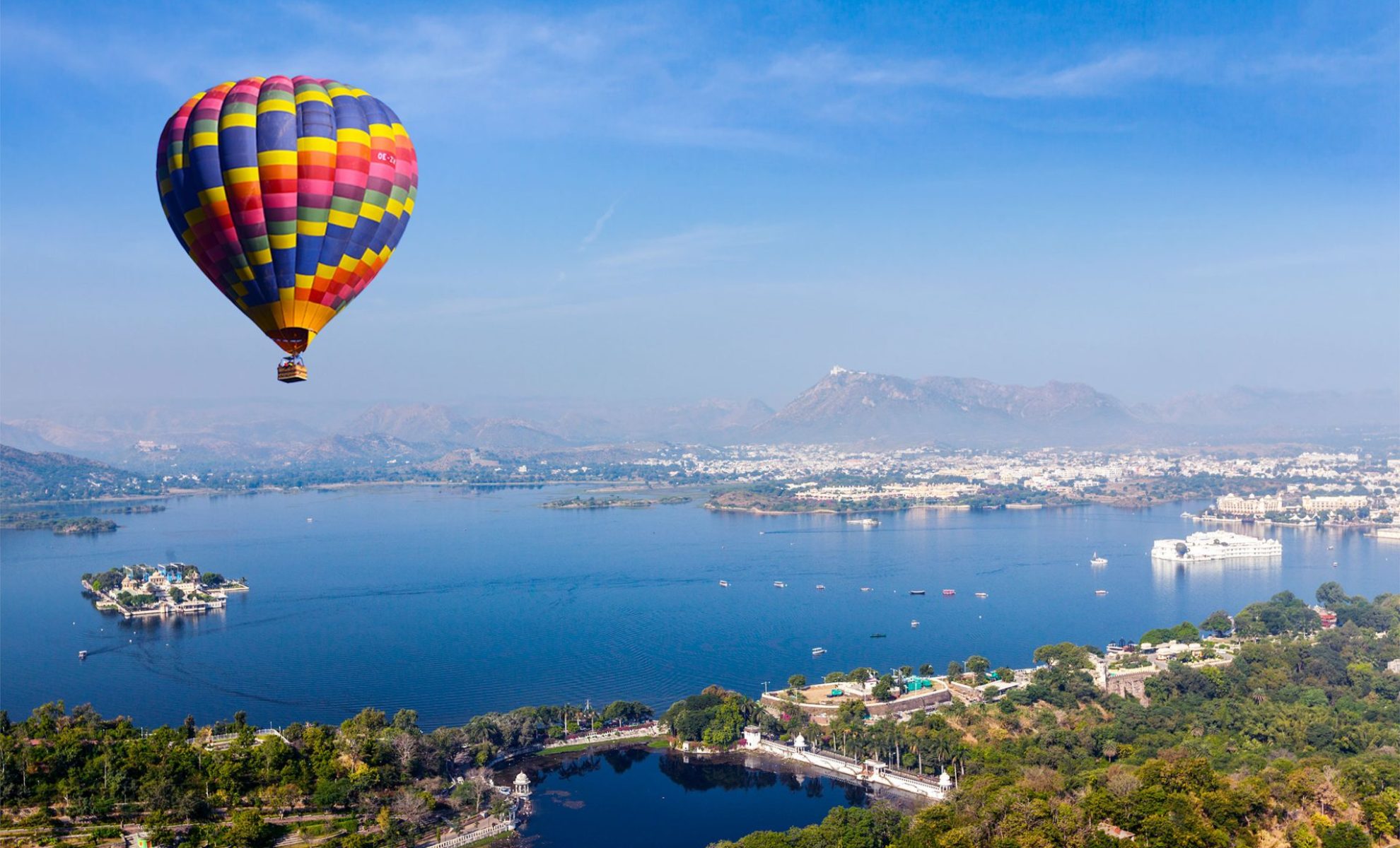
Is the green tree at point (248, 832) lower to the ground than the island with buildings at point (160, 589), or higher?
lower

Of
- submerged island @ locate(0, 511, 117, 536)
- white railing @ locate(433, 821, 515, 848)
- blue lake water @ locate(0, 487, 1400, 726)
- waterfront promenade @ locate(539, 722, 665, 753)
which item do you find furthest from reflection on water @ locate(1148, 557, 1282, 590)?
submerged island @ locate(0, 511, 117, 536)

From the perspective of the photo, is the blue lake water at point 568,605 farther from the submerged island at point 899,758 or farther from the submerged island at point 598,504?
the submerged island at point 598,504

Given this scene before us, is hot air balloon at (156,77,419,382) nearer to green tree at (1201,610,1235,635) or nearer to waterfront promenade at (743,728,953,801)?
waterfront promenade at (743,728,953,801)

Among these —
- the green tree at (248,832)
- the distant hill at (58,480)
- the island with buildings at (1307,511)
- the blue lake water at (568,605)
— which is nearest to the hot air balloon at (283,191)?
the green tree at (248,832)

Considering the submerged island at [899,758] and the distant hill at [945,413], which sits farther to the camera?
the distant hill at [945,413]

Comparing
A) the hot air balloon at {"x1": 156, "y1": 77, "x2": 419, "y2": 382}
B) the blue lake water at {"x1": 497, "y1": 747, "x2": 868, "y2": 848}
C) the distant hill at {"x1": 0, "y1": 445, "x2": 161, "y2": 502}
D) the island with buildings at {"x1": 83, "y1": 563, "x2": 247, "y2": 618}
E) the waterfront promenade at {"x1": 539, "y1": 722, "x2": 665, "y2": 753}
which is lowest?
the blue lake water at {"x1": 497, "y1": 747, "x2": 868, "y2": 848}

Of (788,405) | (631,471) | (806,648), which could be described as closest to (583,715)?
(806,648)
